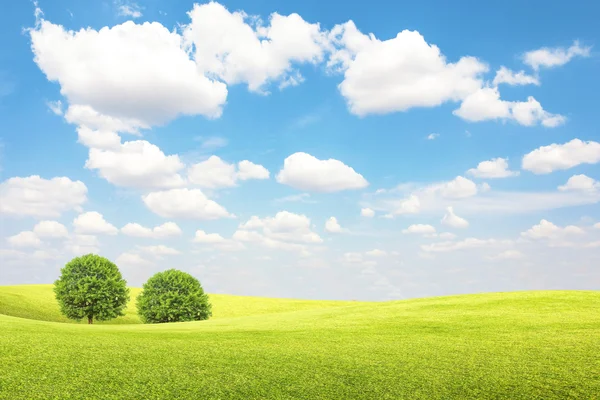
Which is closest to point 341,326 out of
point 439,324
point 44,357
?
point 439,324

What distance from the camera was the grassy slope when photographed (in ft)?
163

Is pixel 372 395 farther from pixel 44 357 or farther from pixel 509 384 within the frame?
pixel 44 357

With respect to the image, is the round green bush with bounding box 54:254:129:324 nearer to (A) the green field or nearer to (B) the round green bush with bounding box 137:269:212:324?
(B) the round green bush with bounding box 137:269:212:324

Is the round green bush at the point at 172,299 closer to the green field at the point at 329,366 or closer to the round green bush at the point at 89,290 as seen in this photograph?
the round green bush at the point at 89,290

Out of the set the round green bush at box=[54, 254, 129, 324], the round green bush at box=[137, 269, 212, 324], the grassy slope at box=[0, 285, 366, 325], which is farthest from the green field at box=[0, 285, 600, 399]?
the grassy slope at box=[0, 285, 366, 325]

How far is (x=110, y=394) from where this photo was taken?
7172 millimetres

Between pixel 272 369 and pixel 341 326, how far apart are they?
39.7 ft

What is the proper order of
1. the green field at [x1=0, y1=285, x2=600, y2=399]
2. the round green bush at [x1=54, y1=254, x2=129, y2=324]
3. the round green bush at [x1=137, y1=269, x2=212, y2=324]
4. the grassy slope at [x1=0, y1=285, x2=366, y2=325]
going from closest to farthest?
the green field at [x1=0, y1=285, x2=600, y2=399] → the round green bush at [x1=137, y1=269, x2=212, y2=324] → the round green bush at [x1=54, y1=254, x2=129, y2=324] → the grassy slope at [x1=0, y1=285, x2=366, y2=325]

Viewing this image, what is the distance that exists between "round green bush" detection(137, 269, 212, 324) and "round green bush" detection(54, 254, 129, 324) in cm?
278

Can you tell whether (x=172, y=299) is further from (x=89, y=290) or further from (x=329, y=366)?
(x=329, y=366)

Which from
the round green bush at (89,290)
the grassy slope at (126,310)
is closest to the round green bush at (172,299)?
the round green bush at (89,290)

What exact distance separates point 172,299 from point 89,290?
27.9 feet

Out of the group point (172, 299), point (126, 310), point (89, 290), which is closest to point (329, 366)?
point (172, 299)

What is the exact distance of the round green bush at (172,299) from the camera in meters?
42.6
